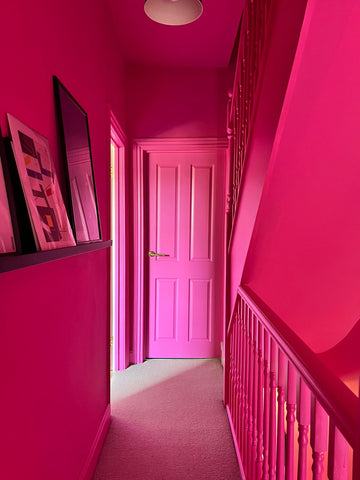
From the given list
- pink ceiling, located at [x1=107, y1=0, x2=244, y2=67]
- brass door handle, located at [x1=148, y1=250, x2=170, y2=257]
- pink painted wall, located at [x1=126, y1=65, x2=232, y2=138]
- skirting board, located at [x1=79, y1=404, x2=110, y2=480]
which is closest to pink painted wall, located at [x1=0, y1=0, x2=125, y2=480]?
skirting board, located at [x1=79, y1=404, x2=110, y2=480]

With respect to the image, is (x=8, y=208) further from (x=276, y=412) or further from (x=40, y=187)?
(x=276, y=412)

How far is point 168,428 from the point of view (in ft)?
7.43

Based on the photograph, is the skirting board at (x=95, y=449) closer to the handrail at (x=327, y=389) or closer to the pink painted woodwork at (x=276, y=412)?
the pink painted woodwork at (x=276, y=412)

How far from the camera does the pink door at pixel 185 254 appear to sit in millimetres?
3311

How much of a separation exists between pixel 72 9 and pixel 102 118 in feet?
2.26

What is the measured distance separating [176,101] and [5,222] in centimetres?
275

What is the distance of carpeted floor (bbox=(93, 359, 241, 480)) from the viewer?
6.22 ft

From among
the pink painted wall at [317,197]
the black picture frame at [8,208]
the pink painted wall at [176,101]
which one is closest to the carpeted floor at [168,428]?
the pink painted wall at [317,197]

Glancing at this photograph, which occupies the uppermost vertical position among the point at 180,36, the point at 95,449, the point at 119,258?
the point at 180,36

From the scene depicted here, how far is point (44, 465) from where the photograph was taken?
1218mm

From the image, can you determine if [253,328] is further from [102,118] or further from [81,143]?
[102,118]

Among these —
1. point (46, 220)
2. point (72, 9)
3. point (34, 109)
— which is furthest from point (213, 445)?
point (72, 9)

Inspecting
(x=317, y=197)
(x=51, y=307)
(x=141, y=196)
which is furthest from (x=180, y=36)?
(x=51, y=307)

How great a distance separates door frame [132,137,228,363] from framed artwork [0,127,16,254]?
7.78ft
